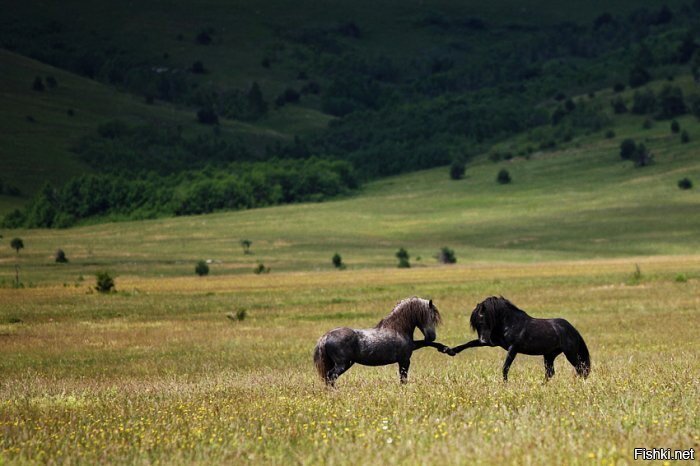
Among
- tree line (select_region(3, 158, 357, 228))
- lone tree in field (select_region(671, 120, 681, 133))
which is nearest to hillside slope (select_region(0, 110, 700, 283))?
lone tree in field (select_region(671, 120, 681, 133))

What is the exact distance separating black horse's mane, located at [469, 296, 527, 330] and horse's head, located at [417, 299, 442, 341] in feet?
1.89

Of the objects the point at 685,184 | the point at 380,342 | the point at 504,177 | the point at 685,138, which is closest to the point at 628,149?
the point at 685,138

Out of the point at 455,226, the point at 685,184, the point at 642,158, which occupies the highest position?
the point at 642,158

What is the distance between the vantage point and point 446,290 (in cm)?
5438

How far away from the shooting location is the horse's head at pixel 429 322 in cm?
1698

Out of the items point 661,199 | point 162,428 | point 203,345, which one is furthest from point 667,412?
point 661,199

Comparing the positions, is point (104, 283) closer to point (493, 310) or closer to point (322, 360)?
point (322, 360)

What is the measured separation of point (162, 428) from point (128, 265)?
78.1m

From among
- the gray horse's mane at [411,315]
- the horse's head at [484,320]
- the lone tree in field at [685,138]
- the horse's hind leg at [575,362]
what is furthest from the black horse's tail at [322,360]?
the lone tree in field at [685,138]

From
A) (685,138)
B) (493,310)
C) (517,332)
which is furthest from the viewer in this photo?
(685,138)

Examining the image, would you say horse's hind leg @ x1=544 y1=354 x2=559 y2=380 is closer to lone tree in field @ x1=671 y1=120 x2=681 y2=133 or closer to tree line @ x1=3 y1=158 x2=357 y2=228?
tree line @ x1=3 y1=158 x2=357 y2=228

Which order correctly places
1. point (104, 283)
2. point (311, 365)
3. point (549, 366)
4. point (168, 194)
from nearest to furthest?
point (549, 366)
point (311, 365)
point (104, 283)
point (168, 194)

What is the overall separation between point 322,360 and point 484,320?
8.59 ft

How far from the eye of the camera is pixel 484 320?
17078 millimetres
